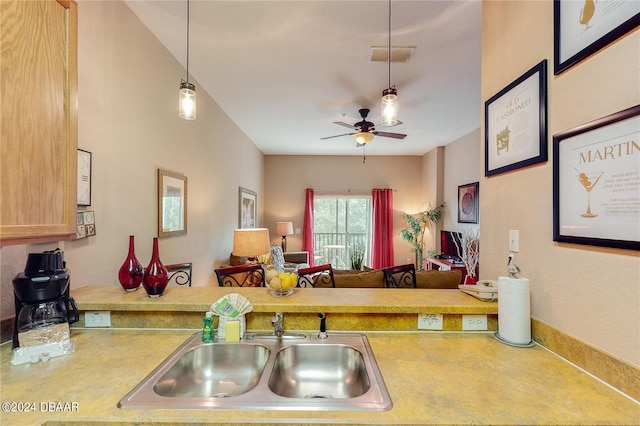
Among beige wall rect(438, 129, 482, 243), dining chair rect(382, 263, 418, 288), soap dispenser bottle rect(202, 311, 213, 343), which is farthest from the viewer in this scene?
beige wall rect(438, 129, 482, 243)

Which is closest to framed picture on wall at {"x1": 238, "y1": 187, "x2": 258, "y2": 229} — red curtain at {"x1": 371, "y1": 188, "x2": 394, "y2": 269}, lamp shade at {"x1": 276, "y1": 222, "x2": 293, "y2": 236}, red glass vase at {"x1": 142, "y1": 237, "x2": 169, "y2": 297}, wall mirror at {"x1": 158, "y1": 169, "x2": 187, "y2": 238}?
lamp shade at {"x1": 276, "y1": 222, "x2": 293, "y2": 236}

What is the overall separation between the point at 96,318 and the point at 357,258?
390cm

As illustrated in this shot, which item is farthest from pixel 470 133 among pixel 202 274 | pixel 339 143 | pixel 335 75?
pixel 202 274

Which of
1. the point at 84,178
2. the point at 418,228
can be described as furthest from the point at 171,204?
the point at 418,228

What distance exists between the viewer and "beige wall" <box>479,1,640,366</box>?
0.87m

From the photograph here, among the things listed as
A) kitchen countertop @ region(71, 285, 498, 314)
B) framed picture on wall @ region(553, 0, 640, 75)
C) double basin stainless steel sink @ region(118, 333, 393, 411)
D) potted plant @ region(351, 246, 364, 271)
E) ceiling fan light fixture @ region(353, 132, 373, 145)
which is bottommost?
potted plant @ region(351, 246, 364, 271)

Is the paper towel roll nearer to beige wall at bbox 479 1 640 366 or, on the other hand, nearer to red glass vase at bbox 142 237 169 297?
beige wall at bbox 479 1 640 366

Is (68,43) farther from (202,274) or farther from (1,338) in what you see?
(202,274)

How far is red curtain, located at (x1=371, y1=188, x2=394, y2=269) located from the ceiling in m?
2.38

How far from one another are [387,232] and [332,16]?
4.99 meters

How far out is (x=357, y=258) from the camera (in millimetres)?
4871

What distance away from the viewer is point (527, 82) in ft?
4.12

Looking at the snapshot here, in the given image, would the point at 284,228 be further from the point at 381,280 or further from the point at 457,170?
the point at 381,280

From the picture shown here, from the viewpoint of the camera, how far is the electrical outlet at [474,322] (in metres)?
1.35
